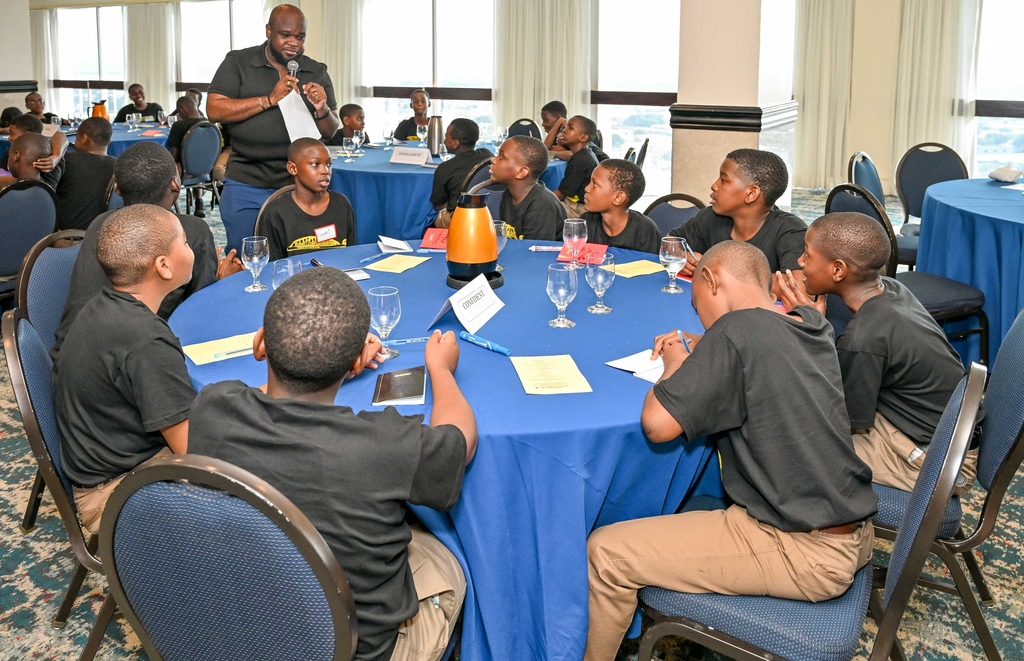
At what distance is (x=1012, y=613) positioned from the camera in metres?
2.25

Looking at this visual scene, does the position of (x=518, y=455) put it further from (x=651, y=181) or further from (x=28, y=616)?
(x=651, y=181)

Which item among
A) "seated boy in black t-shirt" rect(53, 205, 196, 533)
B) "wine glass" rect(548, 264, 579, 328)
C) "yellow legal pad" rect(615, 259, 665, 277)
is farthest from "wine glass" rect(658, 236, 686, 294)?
"seated boy in black t-shirt" rect(53, 205, 196, 533)

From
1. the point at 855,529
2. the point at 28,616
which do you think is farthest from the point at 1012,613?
the point at 28,616

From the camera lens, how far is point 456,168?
4.99 metres

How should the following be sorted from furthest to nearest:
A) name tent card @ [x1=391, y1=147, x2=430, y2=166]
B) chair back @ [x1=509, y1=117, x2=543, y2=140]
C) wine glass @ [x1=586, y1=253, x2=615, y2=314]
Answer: chair back @ [x1=509, y1=117, x2=543, y2=140]
name tent card @ [x1=391, y1=147, x2=430, y2=166]
wine glass @ [x1=586, y1=253, x2=615, y2=314]

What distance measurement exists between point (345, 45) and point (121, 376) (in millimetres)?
9902

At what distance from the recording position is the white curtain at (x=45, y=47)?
14414mm

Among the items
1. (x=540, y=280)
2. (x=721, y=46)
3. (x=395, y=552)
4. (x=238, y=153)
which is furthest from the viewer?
(x=721, y=46)

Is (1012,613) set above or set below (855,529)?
below

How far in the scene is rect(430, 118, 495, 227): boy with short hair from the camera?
4980 millimetres

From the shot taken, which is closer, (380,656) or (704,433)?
(380,656)

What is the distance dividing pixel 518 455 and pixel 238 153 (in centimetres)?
300

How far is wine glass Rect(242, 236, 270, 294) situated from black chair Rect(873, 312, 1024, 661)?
1.80m

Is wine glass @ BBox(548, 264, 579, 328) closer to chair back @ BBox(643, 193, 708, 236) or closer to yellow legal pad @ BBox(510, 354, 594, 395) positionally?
yellow legal pad @ BBox(510, 354, 594, 395)
